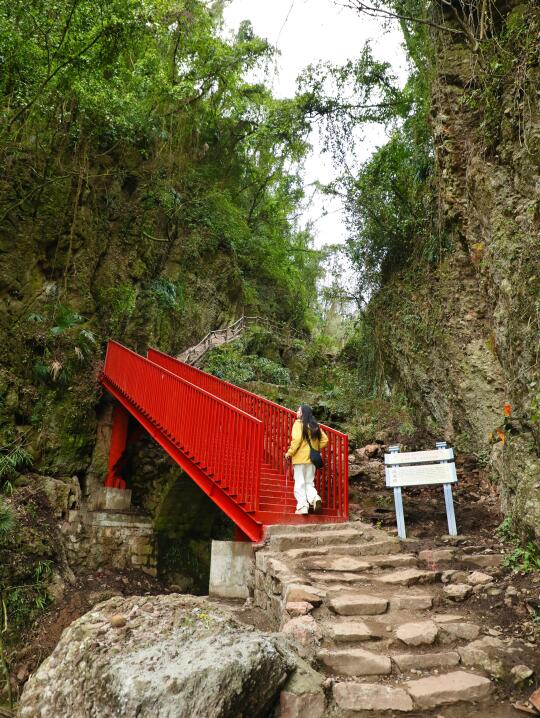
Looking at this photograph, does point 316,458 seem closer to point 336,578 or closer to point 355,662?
point 336,578

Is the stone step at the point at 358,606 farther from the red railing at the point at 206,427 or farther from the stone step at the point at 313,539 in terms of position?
the red railing at the point at 206,427

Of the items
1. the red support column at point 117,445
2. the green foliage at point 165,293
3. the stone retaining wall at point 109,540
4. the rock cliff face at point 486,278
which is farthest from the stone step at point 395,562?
the green foliage at point 165,293

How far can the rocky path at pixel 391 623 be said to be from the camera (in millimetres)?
2879

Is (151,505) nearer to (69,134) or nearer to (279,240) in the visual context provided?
(69,134)

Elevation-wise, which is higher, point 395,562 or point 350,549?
point 350,549

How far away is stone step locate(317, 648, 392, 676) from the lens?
125 inches

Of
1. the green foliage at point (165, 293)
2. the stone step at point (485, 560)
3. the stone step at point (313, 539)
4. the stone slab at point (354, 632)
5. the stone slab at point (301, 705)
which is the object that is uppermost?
the green foliage at point (165, 293)

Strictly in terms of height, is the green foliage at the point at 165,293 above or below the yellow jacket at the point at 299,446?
above

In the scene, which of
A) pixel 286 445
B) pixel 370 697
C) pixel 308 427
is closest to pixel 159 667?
pixel 370 697

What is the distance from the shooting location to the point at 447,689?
2.92 meters

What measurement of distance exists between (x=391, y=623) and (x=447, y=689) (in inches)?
32.3

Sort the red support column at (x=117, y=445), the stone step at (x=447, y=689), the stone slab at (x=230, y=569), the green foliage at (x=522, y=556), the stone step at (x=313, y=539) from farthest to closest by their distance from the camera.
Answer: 1. the red support column at (x=117, y=445)
2. the stone slab at (x=230, y=569)
3. the stone step at (x=313, y=539)
4. the green foliage at (x=522, y=556)
5. the stone step at (x=447, y=689)

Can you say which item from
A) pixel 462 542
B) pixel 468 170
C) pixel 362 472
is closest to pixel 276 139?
pixel 468 170

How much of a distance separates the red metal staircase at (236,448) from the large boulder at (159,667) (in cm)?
245
